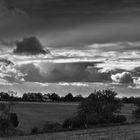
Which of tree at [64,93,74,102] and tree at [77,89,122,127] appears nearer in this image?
tree at [77,89,122,127]

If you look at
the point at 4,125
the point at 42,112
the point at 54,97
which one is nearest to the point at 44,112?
the point at 42,112

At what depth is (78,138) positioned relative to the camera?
31.3 metres

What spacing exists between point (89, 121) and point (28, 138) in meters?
36.2

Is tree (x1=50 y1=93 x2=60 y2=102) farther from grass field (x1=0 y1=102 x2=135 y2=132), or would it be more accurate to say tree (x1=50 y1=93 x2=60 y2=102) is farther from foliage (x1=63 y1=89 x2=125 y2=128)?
foliage (x1=63 y1=89 x2=125 y2=128)

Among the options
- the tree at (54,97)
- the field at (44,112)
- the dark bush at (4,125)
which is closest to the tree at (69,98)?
the tree at (54,97)

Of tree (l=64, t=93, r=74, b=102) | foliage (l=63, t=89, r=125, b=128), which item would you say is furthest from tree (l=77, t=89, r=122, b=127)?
tree (l=64, t=93, r=74, b=102)

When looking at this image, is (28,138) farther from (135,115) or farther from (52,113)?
(52,113)

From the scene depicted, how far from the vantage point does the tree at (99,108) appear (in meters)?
70.4

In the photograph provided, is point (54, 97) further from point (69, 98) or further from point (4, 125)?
point (4, 125)

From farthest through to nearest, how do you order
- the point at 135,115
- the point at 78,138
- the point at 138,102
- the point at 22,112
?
the point at 22,112, the point at 138,102, the point at 135,115, the point at 78,138

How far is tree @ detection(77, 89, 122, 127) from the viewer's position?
70375 mm

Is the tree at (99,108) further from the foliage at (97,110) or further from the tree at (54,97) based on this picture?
the tree at (54,97)

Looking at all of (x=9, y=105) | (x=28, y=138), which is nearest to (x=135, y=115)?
(x=9, y=105)

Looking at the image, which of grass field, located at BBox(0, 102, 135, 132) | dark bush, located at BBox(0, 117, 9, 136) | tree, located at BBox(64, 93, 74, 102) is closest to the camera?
dark bush, located at BBox(0, 117, 9, 136)
